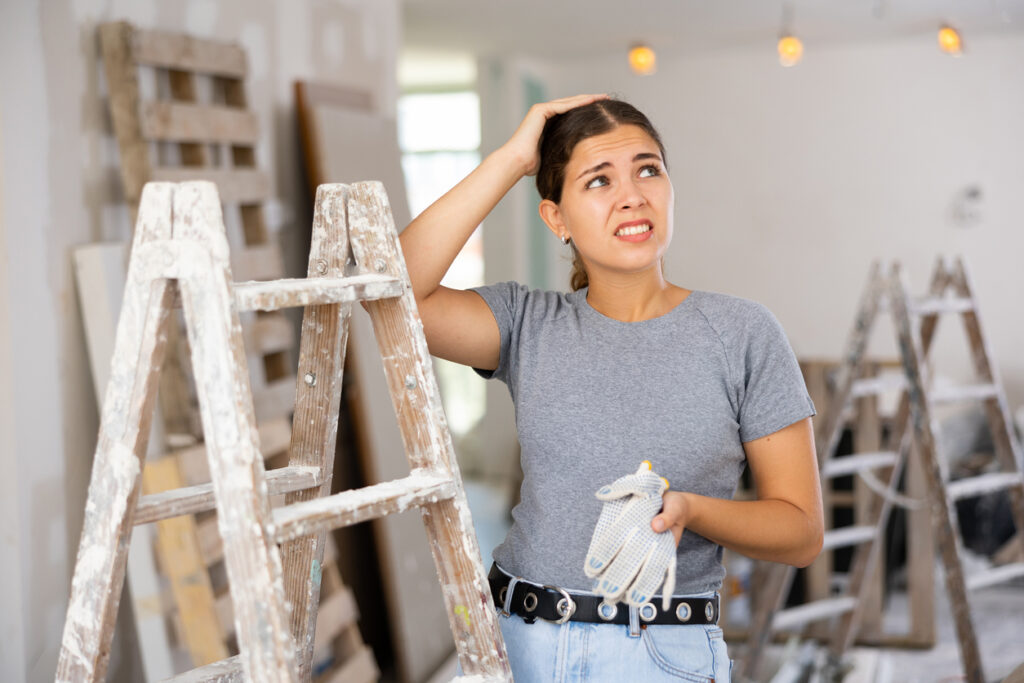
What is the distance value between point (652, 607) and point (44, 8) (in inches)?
75.7

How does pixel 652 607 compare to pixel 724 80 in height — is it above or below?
below

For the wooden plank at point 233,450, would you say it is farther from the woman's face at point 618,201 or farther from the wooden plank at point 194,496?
the woman's face at point 618,201

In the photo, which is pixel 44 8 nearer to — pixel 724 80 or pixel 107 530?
pixel 107 530

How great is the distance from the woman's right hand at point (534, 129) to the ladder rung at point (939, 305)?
2083 mm

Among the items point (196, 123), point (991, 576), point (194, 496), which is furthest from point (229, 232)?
point (991, 576)

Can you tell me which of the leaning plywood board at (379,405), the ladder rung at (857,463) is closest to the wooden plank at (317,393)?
the leaning plywood board at (379,405)

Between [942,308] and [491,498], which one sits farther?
[491,498]

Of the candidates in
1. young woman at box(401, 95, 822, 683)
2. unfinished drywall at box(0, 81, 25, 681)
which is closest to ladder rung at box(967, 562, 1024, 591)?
young woman at box(401, 95, 822, 683)

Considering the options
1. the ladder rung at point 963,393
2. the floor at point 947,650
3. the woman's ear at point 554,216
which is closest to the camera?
the woman's ear at point 554,216

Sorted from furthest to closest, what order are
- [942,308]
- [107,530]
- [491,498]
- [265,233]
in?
[491,498]
[942,308]
[265,233]
[107,530]

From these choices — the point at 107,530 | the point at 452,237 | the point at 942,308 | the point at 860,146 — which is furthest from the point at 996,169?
the point at 107,530

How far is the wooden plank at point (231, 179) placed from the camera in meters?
2.68

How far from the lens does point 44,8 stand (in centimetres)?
228

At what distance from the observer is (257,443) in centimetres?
111
